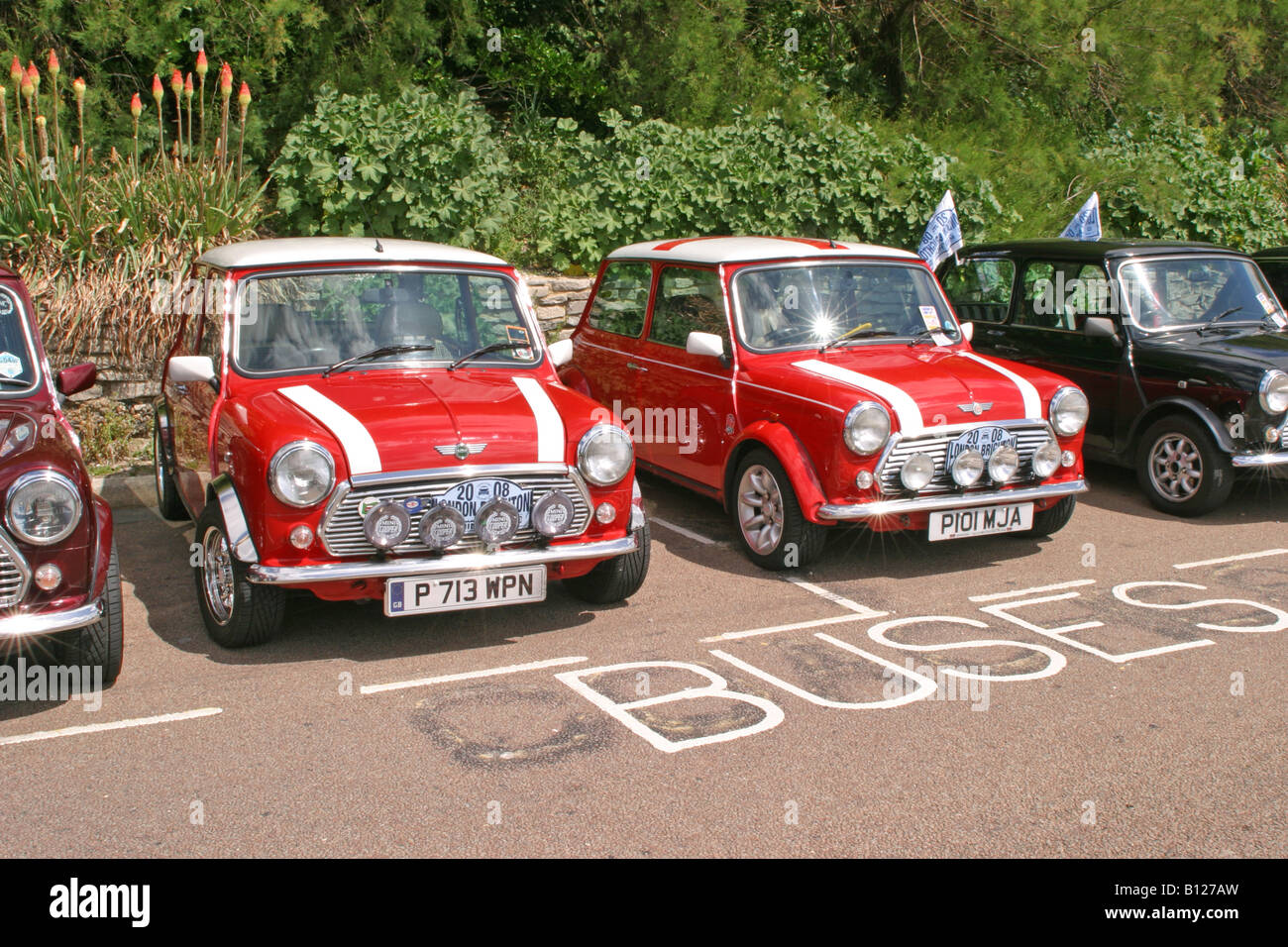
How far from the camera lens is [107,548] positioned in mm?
4656

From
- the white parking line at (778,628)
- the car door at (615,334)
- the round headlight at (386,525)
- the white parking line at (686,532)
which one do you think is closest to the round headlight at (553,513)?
the round headlight at (386,525)

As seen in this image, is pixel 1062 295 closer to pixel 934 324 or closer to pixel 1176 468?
pixel 1176 468

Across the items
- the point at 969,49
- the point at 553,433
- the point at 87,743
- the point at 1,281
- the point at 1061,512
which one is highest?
the point at 969,49

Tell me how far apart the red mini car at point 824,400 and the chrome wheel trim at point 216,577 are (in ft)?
9.36

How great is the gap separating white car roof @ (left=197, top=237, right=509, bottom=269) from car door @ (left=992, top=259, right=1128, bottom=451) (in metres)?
4.44

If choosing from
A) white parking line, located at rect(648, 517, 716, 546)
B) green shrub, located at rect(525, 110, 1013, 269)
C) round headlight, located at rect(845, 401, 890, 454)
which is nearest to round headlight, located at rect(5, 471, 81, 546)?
round headlight, located at rect(845, 401, 890, 454)

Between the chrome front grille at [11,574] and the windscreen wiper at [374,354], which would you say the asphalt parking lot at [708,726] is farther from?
the windscreen wiper at [374,354]

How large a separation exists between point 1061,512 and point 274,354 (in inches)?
175

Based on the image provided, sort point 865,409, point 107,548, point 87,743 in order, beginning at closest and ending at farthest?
point 87,743, point 107,548, point 865,409

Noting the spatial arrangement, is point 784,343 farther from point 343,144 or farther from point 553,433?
Answer: point 343,144

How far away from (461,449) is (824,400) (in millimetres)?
2143

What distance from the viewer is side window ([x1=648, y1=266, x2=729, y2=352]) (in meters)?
7.25

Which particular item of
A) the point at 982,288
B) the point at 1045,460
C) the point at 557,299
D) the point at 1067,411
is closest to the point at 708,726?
the point at 1045,460

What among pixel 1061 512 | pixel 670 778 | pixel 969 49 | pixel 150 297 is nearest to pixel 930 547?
pixel 1061 512
